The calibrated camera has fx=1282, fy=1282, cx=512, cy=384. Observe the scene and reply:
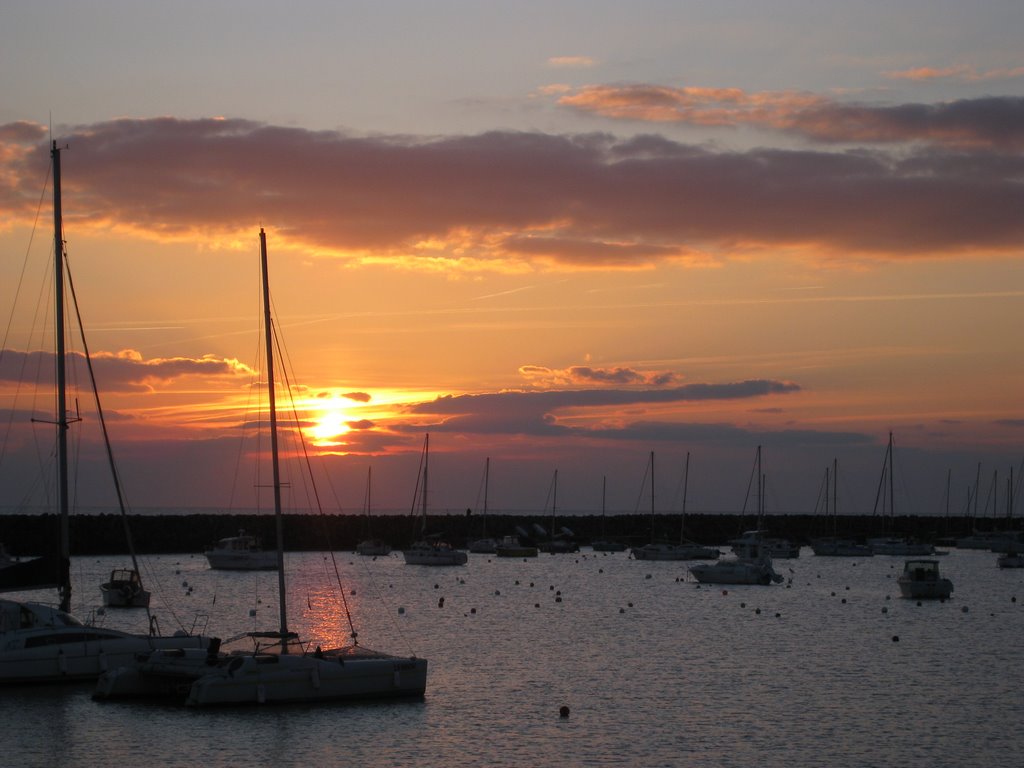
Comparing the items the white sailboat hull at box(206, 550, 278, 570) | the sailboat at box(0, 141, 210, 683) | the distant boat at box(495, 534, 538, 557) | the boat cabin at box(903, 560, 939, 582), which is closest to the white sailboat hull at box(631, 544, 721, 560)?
the distant boat at box(495, 534, 538, 557)

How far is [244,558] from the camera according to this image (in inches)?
4070

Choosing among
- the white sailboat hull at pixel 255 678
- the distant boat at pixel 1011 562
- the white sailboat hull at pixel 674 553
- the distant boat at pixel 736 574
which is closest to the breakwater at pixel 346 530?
the distant boat at pixel 1011 562

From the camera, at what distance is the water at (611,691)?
3297cm

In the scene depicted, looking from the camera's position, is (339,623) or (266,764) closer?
(266,764)

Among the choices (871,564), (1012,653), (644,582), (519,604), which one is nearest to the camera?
(1012,653)

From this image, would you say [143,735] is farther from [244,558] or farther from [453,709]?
[244,558]

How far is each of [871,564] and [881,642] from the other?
2975 inches

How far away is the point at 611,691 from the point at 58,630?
17.7 metres

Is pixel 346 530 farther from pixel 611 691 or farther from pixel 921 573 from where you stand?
pixel 611 691

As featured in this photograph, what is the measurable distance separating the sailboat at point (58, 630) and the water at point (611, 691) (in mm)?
764

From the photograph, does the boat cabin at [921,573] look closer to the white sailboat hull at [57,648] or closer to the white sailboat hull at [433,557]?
the white sailboat hull at [433,557]

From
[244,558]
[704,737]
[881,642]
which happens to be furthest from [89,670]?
[244,558]

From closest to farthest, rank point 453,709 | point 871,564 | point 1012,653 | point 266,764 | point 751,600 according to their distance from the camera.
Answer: point 266,764, point 453,709, point 1012,653, point 751,600, point 871,564

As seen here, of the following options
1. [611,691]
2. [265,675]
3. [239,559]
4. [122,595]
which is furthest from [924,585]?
[265,675]
